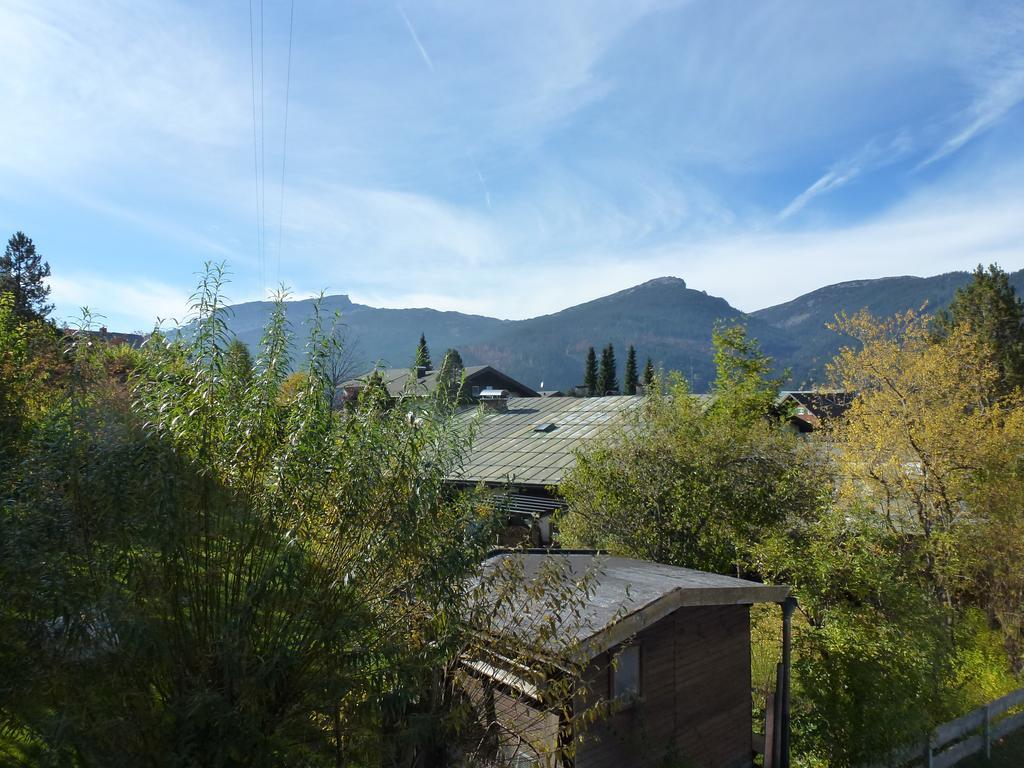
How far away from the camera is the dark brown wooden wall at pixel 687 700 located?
27.9 ft

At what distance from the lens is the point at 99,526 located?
464cm

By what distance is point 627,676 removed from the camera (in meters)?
8.74

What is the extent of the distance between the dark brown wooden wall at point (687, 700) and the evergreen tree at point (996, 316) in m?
28.4

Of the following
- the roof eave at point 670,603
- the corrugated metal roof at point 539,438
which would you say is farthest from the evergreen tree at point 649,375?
the roof eave at point 670,603

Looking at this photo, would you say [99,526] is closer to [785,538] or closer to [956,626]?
[785,538]

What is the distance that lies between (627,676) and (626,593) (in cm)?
196

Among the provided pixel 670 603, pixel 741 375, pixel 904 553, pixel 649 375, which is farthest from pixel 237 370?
pixel 649 375

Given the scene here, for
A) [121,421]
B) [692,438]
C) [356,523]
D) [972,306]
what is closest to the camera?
[121,421]

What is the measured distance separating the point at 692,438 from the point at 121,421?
38.7 feet

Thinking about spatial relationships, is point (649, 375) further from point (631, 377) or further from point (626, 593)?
point (626, 593)

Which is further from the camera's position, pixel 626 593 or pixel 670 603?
pixel 670 603

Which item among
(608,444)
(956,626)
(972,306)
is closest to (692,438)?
(608,444)

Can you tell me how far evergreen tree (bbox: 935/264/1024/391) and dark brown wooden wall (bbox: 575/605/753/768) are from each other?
28.4 metres

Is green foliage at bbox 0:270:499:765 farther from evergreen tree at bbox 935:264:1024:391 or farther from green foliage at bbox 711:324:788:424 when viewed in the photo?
evergreen tree at bbox 935:264:1024:391
